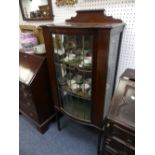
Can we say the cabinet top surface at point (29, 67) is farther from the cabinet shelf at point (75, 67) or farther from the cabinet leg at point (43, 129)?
the cabinet leg at point (43, 129)

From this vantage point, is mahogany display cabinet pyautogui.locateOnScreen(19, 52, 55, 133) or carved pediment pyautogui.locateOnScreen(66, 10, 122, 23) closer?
carved pediment pyautogui.locateOnScreen(66, 10, 122, 23)

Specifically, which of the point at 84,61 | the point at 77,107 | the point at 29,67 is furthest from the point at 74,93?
the point at 29,67

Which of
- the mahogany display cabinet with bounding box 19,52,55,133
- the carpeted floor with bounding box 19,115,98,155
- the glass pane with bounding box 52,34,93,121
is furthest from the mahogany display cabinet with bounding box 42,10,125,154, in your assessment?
the carpeted floor with bounding box 19,115,98,155

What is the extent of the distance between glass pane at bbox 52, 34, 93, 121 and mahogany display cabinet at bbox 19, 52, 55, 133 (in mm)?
206

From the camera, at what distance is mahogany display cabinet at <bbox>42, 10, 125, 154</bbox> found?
0.95 metres

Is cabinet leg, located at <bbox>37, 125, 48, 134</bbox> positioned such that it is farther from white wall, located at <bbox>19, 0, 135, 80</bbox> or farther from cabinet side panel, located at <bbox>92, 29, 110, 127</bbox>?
white wall, located at <bbox>19, 0, 135, 80</bbox>

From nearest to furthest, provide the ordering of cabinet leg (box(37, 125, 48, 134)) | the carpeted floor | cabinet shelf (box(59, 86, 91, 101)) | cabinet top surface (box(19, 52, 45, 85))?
1. cabinet shelf (box(59, 86, 91, 101))
2. cabinet top surface (box(19, 52, 45, 85))
3. the carpeted floor
4. cabinet leg (box(37, 125, 48, 134))

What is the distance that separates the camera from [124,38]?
118 cm

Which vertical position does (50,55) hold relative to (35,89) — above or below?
above

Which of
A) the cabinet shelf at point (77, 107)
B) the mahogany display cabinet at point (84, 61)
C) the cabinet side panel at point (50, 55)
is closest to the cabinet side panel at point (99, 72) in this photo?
the mahogany display cabinet at point (84, 61)

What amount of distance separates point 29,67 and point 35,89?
9.4 inches

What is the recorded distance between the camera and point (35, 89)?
1413mm

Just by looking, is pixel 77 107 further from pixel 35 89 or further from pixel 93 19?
pixel 93 19
